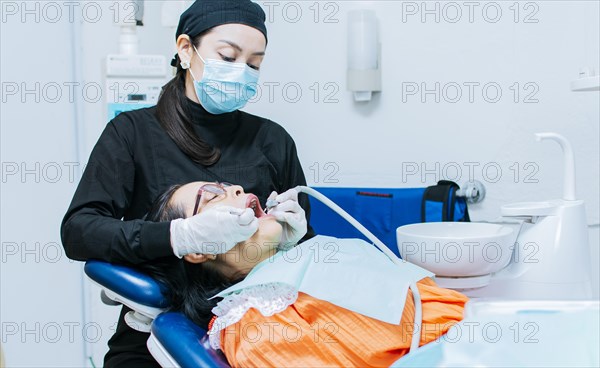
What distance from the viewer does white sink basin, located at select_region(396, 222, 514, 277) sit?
161 cm

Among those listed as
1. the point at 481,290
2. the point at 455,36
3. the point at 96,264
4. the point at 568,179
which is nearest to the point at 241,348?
the point at 96,264

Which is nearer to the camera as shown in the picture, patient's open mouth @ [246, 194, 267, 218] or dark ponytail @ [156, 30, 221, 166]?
patient's open mouth @ [246, 194, 267, 218]

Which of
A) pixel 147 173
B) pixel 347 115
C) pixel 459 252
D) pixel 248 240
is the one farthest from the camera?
pixel 347 115

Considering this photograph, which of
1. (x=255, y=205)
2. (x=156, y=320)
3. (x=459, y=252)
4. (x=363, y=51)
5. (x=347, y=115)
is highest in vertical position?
(x=363, y=51)

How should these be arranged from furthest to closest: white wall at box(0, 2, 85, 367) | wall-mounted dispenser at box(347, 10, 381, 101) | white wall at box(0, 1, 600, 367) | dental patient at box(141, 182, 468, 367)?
white wall at box(0, 2, 85, 367) < wall-mounted dispenser at box(347, 10, 381, 101) < white wall at box(0, 1, 600, 367) < dental patient at box(141, 182, 468, 367)

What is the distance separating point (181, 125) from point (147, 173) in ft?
0.52

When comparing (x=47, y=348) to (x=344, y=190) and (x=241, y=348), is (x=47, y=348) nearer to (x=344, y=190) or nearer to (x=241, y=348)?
(x=344, y=190)

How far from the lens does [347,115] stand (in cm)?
250

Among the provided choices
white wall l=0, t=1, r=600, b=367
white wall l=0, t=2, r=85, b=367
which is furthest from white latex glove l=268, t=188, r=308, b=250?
white wall l=0, t=2, r=85, b=367

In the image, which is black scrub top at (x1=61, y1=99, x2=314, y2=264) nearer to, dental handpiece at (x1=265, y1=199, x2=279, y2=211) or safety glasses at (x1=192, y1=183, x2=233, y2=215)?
safety glasses at (x1=192, y1=183, x2=233, y2=215)

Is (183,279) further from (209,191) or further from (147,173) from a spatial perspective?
(147,173)

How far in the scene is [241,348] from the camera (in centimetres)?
123

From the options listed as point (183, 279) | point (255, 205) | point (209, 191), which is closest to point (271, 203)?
point (255, 205)

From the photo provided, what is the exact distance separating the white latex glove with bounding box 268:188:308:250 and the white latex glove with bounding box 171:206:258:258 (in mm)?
107
